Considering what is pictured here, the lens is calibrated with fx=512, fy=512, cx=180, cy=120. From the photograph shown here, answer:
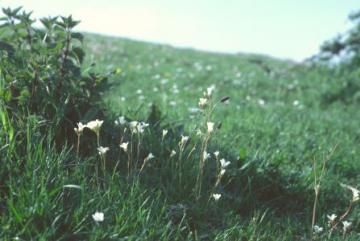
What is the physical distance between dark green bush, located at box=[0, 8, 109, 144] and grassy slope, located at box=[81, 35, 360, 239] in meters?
0.36

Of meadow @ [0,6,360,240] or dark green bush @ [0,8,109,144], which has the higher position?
dark green bush @ [0,8,109,144]

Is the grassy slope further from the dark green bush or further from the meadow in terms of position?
the dark green bush

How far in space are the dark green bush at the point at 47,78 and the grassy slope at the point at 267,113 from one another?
36 centimetres

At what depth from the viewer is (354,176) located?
4953 millimetres

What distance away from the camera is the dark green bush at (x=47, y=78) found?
3564 millimetres

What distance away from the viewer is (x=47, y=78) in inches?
144

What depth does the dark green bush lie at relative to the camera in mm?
3564

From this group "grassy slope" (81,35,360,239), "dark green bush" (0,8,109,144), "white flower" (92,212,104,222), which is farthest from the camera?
"grassy slope" (81,35,360,239)

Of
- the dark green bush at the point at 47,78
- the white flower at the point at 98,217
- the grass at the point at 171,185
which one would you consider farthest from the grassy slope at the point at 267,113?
the white flower at the point at 98,217

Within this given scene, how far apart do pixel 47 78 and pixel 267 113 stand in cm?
454

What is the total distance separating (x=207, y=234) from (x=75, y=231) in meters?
0.82

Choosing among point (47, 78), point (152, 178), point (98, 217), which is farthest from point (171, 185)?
point (47, 78)

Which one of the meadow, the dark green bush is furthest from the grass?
the dark green bush

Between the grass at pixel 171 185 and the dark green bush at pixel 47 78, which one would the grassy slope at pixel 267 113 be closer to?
the grass at pixel 171 185
